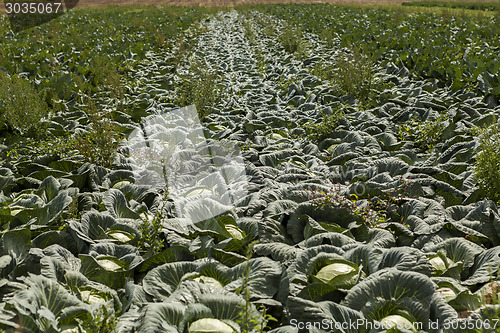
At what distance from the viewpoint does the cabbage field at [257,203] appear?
2.45 metres

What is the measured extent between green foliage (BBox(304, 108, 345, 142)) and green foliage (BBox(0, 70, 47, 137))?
4.01m

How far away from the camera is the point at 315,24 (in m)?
17.0

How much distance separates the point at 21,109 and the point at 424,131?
595 centimetres

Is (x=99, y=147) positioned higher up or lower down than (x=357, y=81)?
lower down

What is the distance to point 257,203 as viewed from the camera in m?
4.02

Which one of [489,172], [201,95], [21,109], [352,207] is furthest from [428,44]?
[21,109]

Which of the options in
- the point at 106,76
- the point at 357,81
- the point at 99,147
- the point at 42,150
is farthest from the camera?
the point at 106,76

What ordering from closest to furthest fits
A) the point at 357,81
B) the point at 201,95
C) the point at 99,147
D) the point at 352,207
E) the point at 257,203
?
the point at 352,207 < the point at 257,203 < the point at 99,147 < the point at 201,95 < the point at 357,81

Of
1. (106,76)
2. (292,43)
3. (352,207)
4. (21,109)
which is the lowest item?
(352,207)

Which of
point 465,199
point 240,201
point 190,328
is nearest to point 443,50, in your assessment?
point 465,199

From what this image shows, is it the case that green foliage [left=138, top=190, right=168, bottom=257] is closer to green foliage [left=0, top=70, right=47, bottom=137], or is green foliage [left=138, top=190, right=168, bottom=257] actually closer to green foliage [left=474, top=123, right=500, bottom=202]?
green foliage [left=474, top=123, right=500, bottom=202]

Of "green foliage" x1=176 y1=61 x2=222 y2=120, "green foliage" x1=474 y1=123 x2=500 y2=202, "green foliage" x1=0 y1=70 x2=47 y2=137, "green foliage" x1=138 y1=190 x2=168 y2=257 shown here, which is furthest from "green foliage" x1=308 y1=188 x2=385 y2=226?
"green foliage" x1=0 y1=70 x2=47 y2=137

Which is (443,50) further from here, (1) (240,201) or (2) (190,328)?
(2) (190,328)

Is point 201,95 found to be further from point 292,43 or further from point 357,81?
point 292,43
